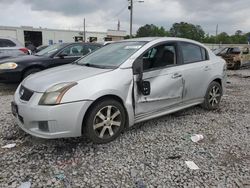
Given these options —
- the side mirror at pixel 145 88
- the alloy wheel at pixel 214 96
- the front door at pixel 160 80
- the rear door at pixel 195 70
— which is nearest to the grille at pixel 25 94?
the front door at pixel 160 80

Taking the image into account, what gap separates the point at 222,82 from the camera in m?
5.66

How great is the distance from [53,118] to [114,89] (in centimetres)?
92

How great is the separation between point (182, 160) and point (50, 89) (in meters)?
1.96

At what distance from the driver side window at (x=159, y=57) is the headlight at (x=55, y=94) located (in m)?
1.37

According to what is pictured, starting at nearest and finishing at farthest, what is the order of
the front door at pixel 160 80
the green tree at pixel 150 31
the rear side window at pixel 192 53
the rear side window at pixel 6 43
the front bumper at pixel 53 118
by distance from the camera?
the front bumper at pixel 53 118 < the front door at pixel 160 80 < the rear side window at pixel 192 53 < the rear side window at pixel 6 43 < the green tree at pixel 150 31

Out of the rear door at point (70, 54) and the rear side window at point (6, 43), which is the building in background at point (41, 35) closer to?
the rear side window at point (6, 43)

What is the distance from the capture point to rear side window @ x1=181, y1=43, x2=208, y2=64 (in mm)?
4879

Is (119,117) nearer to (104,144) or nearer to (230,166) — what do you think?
(104,144)

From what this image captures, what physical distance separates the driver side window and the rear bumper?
4.50 m

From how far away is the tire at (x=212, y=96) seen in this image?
5363 millimetres

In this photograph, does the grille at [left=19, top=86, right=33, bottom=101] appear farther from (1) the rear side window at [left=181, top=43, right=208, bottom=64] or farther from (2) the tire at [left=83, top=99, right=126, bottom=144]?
(1) the rear side window at [left=181, top=43, right=208, bottom=64]

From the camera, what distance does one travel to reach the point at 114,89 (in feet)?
12.0

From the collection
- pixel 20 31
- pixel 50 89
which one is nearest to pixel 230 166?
pixel 50 89

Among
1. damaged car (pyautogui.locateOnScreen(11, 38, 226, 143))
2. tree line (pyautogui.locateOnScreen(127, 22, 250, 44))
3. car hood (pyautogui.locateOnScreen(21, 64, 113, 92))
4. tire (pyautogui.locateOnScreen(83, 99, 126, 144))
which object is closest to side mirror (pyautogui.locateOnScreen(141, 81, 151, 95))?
damaged car (pyautogui.locateOnScreen(11, 38, 226, 143))
